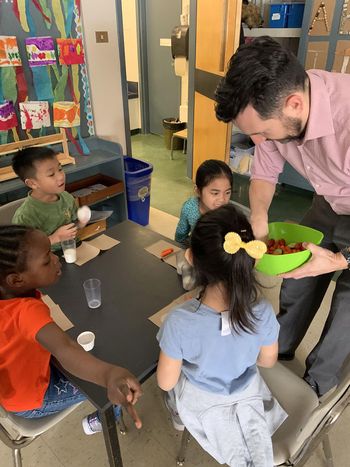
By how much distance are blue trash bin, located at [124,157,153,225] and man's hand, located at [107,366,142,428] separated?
2.36 metres

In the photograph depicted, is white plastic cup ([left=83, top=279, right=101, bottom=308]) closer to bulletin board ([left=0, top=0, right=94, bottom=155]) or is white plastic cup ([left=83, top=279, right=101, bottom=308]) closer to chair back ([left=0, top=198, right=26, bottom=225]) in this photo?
chair back ([left=0, top=198, right=26, bottom=225])

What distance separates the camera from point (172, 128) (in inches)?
201

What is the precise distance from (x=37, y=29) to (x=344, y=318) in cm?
269

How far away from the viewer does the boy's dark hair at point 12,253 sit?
115cm

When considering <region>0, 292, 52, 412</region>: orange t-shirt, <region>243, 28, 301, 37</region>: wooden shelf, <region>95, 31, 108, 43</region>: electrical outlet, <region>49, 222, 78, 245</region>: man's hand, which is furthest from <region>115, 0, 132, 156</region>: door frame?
<region>0, 292, 52, 412</region>: orange t-shirt

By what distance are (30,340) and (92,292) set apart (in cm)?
29

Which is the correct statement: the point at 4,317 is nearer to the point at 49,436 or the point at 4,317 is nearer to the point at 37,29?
the point at 49,436

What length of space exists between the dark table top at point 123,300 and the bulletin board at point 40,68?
1.43 meters

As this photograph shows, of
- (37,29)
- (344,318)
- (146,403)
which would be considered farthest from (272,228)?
(37,29)

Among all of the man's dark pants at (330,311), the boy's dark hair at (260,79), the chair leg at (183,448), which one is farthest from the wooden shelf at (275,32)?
the chair leg at (183,448)

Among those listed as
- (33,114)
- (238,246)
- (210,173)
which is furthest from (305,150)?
(33,114)

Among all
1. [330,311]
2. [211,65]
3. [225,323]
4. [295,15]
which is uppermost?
[295,15]

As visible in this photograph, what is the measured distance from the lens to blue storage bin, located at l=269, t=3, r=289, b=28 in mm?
3463

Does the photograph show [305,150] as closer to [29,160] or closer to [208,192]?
[208,192]
